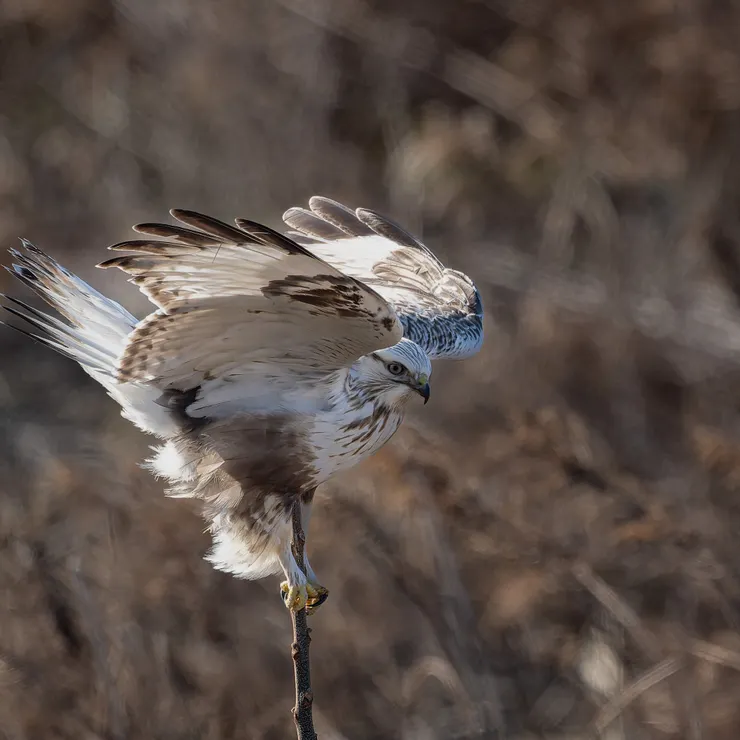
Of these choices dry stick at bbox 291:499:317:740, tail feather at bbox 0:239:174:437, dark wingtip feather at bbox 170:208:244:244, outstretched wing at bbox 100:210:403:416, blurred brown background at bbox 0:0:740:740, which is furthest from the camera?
blurred brown background at bbox 0:0:740:740

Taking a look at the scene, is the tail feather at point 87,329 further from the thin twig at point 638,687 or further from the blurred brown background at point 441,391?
the thin twig at point 638,687

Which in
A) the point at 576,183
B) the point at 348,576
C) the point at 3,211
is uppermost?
the point at 576,183

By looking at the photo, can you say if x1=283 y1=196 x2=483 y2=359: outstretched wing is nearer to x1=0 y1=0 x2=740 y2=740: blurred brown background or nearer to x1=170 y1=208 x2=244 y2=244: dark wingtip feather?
x1=0 y1=0 x2=740 y2=740: blurred brown background

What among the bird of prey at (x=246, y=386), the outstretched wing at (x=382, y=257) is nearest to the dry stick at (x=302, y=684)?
the bird of prey at (x=246, y=386)

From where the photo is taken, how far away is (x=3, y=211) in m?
10.8

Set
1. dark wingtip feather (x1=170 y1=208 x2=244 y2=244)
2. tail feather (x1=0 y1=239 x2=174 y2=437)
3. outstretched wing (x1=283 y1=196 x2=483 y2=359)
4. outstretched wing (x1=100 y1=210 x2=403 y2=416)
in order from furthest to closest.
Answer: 1. outstretched wing (x1=283 y1=196 x2=483 y2=359)
2. tail feather (x1=0 y1=239 x2=174 y2=437)
3. outstretched wing (x1=100 y1=210 x2=403 y2=416)
4. dark wingtip feather (x1=170 y1=208 x2=244 y2=244)

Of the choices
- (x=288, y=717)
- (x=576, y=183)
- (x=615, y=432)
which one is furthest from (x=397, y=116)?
(x=288, y=717)

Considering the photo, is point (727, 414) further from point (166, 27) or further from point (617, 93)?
point (166, 27)

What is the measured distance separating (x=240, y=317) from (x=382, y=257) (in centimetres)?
163

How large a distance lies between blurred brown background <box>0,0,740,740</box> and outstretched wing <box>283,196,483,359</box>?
36.9 inches

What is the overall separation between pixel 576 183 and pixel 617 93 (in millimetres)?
842

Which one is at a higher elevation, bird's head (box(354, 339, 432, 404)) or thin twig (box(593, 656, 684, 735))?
bird's head (box(354, 339, 432, 404))

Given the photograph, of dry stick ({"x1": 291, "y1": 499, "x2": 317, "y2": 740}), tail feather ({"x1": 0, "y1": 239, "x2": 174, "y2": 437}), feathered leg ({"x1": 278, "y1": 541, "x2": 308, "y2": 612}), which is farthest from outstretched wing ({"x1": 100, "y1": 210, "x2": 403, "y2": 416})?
dry stick ({"x1": 291, "y1": 499, "x2": 317, "y2": 740})

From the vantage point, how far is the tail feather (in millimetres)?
4059
